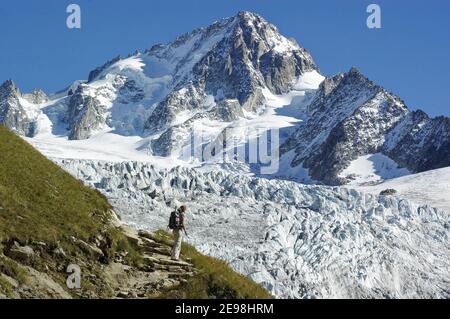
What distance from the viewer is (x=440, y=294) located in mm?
81250

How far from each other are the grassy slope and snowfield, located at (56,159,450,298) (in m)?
38.4

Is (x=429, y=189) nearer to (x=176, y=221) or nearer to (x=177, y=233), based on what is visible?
(x=176, y=221)

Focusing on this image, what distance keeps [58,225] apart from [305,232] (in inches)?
2455

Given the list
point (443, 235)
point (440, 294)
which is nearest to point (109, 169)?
point (443, 235)

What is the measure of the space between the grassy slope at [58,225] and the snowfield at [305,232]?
126 ft

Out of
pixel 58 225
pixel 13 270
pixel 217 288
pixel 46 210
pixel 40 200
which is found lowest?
pixel 217 288

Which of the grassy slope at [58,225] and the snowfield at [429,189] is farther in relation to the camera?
the snowfield at [429,189]

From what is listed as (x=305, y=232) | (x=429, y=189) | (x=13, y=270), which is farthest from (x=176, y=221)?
(x=429, y=189)

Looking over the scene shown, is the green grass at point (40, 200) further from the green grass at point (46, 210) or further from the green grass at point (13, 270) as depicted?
the green grass at point (13, 270)

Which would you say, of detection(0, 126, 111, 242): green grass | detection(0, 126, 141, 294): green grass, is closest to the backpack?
detection(0, 126, 141, 294): green grass

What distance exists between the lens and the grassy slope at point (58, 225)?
76.2 feet

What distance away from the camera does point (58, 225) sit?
24984mm

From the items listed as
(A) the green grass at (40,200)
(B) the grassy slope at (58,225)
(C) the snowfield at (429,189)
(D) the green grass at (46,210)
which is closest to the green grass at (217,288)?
(B) the grassy slope at (58,225)

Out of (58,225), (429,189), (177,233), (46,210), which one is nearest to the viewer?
(58,225)
